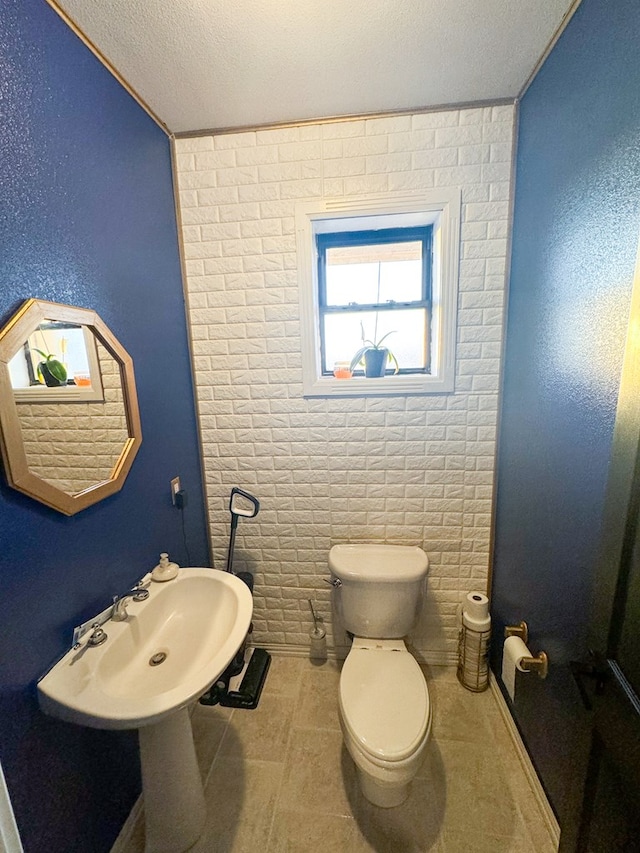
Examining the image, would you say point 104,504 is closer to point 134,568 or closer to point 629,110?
point 134,568

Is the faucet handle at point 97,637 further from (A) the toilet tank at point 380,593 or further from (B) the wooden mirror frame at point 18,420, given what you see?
(A) the toilet tank at point 380,593

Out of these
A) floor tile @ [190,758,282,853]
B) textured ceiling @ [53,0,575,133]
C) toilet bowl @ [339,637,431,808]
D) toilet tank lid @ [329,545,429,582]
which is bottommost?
floor tile @ [190,758,282,853]

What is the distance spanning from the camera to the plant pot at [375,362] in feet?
5.30

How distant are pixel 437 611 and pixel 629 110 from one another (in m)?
1.93

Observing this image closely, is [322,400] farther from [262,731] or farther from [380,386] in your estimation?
[262,731]

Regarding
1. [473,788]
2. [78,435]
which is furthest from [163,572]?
[473,788]

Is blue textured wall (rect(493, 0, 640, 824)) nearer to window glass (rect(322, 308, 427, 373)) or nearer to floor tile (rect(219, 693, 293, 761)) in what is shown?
window glass (rect(322, 308, 427, 373))

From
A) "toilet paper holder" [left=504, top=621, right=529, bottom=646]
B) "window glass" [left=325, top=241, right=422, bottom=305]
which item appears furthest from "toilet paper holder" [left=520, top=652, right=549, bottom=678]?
"window glass" [left=325, top=241, right=422, bottom=305]

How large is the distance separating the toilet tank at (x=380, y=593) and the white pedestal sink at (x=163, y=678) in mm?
531

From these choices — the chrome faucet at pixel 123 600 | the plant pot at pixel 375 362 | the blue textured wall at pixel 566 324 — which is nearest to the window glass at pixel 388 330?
the plant pot at pixel 375 362

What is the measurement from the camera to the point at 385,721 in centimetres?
117

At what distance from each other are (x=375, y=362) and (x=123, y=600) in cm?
136

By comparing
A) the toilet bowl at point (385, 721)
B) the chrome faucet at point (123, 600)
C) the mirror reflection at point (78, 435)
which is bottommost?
the toilet bowl at point (385, 721)

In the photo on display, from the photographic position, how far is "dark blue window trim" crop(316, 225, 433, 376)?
1.70m
